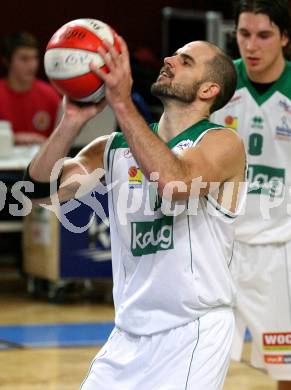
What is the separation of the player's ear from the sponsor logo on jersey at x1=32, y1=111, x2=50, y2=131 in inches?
207

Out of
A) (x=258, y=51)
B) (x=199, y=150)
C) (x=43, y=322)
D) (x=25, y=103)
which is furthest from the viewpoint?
(x=25, y=103)

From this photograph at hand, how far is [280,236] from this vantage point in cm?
496

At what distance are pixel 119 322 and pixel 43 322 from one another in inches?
153

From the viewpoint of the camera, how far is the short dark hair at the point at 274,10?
4.92m

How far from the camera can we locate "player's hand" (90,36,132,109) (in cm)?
329

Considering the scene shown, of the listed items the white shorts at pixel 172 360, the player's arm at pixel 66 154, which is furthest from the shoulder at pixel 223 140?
the white shorts at pixel 172 360

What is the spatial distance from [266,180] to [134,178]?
4.37 ft

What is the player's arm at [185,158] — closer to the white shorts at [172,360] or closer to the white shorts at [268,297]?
the white shorts at [172,360]

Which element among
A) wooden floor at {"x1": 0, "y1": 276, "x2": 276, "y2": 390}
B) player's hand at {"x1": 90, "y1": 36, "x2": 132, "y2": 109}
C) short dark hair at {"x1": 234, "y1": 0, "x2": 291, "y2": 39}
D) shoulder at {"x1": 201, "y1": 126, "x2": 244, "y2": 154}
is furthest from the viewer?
wooden floor at {"x1": 0, "y1": 276, "x2": 276, "y2": 390}

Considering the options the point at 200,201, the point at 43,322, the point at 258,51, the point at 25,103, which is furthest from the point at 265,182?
the point at 25,103

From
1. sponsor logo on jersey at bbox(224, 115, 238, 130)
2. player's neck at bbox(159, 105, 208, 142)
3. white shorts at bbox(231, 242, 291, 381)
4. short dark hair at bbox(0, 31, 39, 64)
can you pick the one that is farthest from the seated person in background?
player's neck at bbox(159, 105, 208, 142)

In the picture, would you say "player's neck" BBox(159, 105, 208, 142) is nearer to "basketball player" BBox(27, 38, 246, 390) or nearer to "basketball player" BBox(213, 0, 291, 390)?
"basketball player" BBox(27, 38, 246, 390)

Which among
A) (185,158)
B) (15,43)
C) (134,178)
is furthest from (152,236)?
(15,43)

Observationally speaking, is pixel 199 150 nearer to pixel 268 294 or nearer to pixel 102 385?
pixel 102 385
